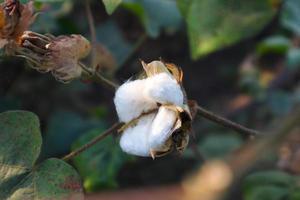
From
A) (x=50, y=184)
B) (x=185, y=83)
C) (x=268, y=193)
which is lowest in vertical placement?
(x=185, y=83)

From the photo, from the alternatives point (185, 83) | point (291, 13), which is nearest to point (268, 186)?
point (291, 13)

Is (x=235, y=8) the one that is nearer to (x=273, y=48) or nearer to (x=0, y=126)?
(x=0, y=126)

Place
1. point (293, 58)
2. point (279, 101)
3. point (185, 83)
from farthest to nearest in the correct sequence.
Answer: point (185, 83) → point (279, 101) → point (293, 58)

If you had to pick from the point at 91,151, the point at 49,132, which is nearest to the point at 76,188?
the point at 91,151

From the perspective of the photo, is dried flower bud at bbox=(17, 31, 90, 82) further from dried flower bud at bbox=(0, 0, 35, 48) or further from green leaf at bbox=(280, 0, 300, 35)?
green leaf at bbox=(280, 0, 300, 35)

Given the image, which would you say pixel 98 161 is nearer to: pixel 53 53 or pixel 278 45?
pixel 53 53

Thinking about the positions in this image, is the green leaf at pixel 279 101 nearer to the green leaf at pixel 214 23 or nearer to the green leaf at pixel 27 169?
the green leaf at pixel 214 23

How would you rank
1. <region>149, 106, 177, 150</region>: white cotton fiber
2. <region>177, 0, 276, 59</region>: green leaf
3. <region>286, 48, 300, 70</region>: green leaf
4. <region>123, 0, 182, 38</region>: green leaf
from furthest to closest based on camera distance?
1. <region>286, 48, 300, 70</region>: green leaf
2. <region>123, 0, 182, 38</region>: green leaf
3. <region>177, 0, 276, 59</region>: green leaf
4. <region>149, 106, 177, 150</region>: white cotton fiber

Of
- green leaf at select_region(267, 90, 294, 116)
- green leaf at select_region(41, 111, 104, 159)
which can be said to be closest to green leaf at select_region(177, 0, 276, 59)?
green leaf at select_region(41, 111, 104, 159)
